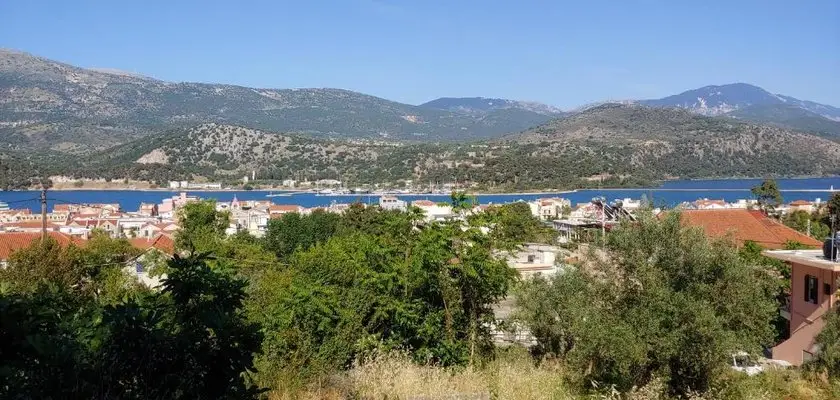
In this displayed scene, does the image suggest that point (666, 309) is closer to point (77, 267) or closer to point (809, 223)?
point (77, 267)

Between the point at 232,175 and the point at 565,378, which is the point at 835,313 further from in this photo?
the point at 232,175

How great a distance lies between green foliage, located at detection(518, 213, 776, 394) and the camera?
7.18 meters

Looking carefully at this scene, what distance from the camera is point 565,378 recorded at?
27.6 feet

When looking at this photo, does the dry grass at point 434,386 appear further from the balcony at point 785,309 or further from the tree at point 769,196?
the tree at point 769,196

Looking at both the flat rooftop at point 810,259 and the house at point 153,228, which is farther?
the house at point 153,228

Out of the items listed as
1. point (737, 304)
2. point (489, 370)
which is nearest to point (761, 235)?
point (737, 304)

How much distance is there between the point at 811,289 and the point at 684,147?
163 meters

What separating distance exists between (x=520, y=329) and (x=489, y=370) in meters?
5.88

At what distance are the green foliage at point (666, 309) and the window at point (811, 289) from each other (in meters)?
7.76

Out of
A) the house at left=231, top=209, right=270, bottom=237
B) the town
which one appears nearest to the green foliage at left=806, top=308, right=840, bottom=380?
the town

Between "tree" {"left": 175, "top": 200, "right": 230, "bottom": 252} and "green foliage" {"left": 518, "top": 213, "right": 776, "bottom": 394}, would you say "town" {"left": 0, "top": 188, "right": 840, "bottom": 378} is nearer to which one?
"green foliage" {"left": 518, "top": 213, "right": 776, "bottom": 394}

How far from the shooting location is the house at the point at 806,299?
1396 cm

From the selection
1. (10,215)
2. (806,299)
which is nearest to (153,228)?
(10,215)

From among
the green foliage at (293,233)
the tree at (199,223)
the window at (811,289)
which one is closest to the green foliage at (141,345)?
the window at (811,289)
